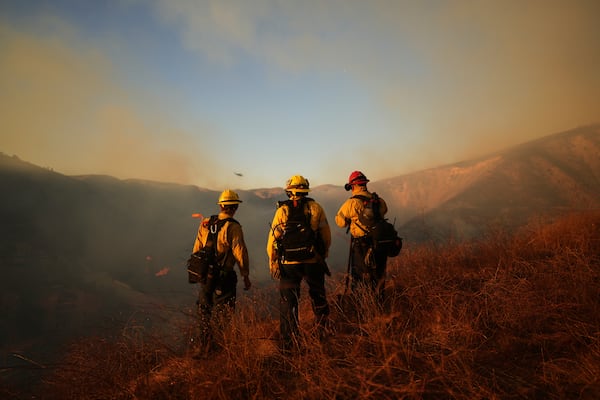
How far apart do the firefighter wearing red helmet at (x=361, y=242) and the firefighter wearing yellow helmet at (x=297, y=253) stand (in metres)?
0.59

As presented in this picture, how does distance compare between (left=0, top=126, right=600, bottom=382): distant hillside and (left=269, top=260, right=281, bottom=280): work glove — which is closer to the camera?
(left=269, top=260, right=281, bottom=280): work glove

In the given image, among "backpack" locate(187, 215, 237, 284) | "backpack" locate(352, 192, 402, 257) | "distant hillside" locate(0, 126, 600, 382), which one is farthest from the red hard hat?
"distant hillside" locate(0, 126, 600, 382)

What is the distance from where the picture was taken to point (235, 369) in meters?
2.21

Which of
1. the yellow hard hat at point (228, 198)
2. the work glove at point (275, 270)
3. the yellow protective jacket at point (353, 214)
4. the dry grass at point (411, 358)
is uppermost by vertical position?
the yellow hard hat at point (228, 198)

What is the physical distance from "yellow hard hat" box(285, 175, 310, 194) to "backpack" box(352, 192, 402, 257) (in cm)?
100

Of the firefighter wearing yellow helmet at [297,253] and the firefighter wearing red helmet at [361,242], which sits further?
the firefighter wearing red helmet at [361,242]

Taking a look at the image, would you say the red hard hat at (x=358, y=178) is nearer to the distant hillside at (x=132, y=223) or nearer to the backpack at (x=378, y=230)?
the backpack at (x=378, y=230)

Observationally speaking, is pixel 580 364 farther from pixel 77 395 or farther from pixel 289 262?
pixel 77 395

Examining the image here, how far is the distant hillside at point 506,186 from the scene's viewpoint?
28.3 meters

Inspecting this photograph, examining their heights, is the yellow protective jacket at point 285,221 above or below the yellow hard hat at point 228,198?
below

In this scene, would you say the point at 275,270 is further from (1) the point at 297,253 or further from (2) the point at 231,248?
(2) the point at 231,248

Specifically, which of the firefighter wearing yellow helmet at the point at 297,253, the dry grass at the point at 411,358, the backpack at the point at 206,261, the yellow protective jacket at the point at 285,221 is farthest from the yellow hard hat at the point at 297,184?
the dry grass at the point at 411,358

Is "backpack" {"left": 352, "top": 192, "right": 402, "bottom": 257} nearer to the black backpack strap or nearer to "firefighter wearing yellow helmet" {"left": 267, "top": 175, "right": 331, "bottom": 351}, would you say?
"firefighter wearing yellow helmet" {"left": 267, "top": 175, "right": 331, "bottom": 351}

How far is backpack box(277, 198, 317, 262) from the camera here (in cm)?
346
